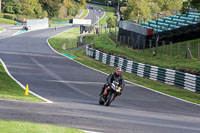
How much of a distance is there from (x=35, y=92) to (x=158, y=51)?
2464cm

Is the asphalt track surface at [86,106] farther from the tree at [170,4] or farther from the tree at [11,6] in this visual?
the tree at [11,6]

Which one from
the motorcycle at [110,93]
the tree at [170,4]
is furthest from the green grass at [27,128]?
the tree at [170,4]

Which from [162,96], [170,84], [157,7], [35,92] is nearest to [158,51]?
[170,84]

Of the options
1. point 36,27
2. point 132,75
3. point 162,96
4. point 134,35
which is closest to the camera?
Result: point 162,96

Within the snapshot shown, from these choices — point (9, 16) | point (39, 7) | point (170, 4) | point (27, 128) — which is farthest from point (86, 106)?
point (39, 7)

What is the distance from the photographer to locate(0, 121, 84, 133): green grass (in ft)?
31.2

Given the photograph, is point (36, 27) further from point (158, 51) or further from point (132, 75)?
point (132, 75)

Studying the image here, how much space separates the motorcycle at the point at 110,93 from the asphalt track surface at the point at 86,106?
1.56ft

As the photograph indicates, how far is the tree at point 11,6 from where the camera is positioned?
120637mm

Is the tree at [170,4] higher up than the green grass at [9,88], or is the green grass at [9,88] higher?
the tree at [170,4]

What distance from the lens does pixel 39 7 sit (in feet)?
438

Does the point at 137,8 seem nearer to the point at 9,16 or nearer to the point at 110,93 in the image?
the point at 9,16

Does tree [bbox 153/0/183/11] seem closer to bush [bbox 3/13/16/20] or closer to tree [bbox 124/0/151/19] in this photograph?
tree [bbox 124/0/151/19]

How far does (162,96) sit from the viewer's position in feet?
82.8
